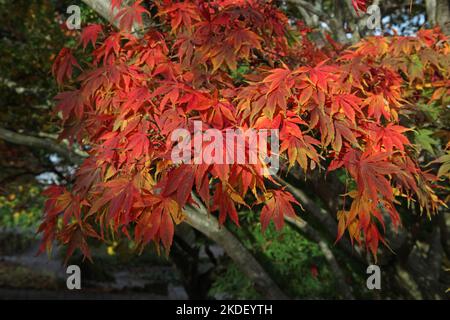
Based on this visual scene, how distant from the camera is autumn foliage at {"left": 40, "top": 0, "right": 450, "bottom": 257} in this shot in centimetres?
182

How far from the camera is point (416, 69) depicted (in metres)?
2.81

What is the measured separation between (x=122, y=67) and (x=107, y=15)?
2.43 ft

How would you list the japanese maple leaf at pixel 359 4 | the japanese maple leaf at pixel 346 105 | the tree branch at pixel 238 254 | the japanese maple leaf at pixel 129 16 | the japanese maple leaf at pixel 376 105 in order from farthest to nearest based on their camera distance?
the tree branch at pixel 238 254 < the japanese maple leaf at pixel 359 4 < the japanese maple leaf at pixel 129 16 < the japanese maple leaf at pixel 376 105 < the japanese maple leaf at pixel 346 105

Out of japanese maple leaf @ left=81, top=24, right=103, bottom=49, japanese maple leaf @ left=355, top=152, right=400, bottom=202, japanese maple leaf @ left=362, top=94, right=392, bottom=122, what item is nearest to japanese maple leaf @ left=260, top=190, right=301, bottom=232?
japanese maple leaf @ left=355, top=152, right=400, bottom=202

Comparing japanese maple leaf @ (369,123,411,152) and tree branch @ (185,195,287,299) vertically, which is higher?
japanese maple leaf @ (369,123,411,152)

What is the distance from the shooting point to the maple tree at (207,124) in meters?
1.82

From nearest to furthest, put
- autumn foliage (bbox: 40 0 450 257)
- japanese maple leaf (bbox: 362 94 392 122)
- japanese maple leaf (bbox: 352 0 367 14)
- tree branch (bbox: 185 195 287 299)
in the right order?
autumn foliage (bbox: 40 0 450 257) < japanese maple leaf (bbox: 362 94 392 122) < japanese maple leaf (bbox: 352 0 367 14) < tree branch (bbox: 185 195 287 299)

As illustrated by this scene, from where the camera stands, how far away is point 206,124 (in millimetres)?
1852

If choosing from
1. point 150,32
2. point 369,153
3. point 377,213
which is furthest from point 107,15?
point 377,213

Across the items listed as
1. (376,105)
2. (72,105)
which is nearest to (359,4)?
(376,105)

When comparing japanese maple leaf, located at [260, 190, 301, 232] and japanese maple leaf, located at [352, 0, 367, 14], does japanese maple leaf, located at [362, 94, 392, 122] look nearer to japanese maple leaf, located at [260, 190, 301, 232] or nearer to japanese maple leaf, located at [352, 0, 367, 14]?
japanese maple leaf, located at [260, 190, 301, 232]

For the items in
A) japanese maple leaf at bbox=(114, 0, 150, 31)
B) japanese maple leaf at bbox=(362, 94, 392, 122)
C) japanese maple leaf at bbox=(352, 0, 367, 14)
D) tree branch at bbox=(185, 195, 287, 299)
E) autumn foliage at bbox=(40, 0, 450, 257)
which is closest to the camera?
autumn foliage at bbox=(40, 0, 450, 257)

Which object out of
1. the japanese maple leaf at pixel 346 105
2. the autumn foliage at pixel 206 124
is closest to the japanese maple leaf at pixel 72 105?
the autumn foliage at pixel 206 124

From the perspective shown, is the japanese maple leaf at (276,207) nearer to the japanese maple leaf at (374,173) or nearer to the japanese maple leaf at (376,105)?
the japanese maple leaf at (374,173)
